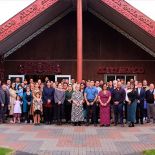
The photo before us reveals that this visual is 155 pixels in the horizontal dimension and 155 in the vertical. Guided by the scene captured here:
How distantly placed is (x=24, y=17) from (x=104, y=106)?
679cm

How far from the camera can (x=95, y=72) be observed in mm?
27609

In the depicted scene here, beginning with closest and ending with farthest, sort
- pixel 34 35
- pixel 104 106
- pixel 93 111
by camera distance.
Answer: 1. pixel 104 106
2. pixel 93 111
3. pixel 34 35

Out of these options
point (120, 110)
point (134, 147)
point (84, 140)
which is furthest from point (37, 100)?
point (134, 147)

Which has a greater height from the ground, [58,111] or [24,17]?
[24,17]

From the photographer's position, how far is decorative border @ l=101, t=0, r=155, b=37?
2225 centimetres

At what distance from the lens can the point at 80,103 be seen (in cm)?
1867

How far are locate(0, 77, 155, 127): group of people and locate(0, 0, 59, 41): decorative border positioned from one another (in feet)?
12.6

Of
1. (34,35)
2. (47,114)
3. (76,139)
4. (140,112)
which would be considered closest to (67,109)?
(47,114)

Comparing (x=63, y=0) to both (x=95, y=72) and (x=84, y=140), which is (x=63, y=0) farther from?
(x=84, y=140)

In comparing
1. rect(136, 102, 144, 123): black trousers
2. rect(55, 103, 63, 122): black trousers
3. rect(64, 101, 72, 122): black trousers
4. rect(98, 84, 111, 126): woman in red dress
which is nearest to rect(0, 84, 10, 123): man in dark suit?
rect(55, 103, 63, 122): black trousers

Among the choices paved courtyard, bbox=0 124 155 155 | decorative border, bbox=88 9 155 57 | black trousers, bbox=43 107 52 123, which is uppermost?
decorative border, bbox=88 9 155 57

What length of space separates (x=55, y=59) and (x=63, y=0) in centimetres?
463

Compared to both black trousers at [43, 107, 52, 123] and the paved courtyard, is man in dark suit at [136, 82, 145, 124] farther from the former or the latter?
black trousers at [43, 107, 52, 123]

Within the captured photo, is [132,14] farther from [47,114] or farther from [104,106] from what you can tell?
Result: [47,114]
